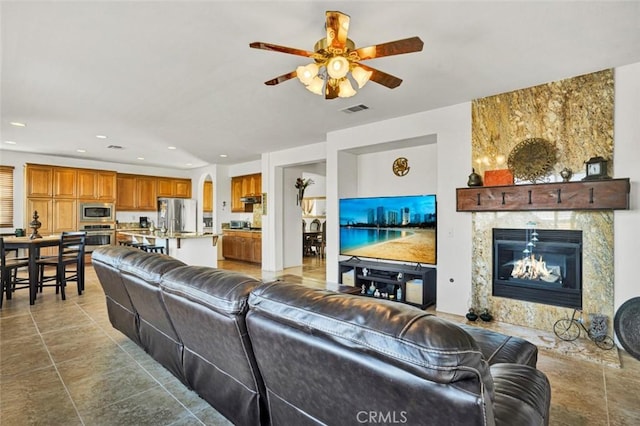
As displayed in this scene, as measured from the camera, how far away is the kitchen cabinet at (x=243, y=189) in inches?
317

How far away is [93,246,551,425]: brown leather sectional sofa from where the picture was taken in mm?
809

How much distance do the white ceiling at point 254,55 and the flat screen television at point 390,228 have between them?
1.23 metres

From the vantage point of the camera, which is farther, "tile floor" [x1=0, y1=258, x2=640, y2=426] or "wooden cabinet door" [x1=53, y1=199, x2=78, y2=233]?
"wooden cabinet door" [x1=53, y1=199, x2=78, y2=233]

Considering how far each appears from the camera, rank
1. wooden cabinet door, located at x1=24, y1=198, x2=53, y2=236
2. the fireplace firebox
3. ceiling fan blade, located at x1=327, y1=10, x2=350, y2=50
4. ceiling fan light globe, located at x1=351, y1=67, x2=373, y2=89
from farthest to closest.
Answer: wooden cabinet door, located at x1=24, y1=198, x2=53, y2=236, the fireplace firebox, ceiling fan light globe, located at x1=351, y1=67, x2=373, y2=89, ceiling fan blade, located at x1=327, y1=10, x2=350, y2=50

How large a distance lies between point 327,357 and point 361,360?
137 mm

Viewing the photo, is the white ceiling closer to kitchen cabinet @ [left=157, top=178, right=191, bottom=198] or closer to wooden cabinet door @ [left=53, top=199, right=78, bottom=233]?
wooden cabinet door @ [left=53, top=199, right=78, bottom=233]

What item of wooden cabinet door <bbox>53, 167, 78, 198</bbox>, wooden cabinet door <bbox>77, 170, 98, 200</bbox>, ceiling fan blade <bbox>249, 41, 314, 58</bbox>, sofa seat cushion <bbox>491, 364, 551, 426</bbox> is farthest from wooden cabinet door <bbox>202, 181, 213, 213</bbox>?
sofa seat cushion <bbox>491, 364, 551, 426</bbox>

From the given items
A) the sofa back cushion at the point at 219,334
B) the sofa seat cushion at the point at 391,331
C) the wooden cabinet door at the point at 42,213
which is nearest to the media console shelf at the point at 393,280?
the sofa back cushion at the point at 219,334

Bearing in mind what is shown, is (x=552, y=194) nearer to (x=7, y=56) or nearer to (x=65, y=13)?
(x=65, y=13)

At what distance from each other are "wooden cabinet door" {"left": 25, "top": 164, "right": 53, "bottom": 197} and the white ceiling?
2879 millimetres

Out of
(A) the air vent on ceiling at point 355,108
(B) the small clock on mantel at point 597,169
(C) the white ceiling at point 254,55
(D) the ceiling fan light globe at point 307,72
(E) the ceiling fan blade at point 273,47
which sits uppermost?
(C) the white ceiling at point 254,55

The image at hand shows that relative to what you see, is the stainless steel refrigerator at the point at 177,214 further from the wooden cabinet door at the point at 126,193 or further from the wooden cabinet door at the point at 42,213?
the wooden cabinet door at the point at 42,213

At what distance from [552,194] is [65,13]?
4400mm

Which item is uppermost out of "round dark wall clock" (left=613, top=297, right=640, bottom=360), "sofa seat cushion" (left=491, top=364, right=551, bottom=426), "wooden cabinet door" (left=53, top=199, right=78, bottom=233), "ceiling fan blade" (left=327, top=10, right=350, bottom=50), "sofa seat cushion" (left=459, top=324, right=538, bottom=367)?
"ceiling fan blade" (left=327, top=10, right=350, bottom=50)
